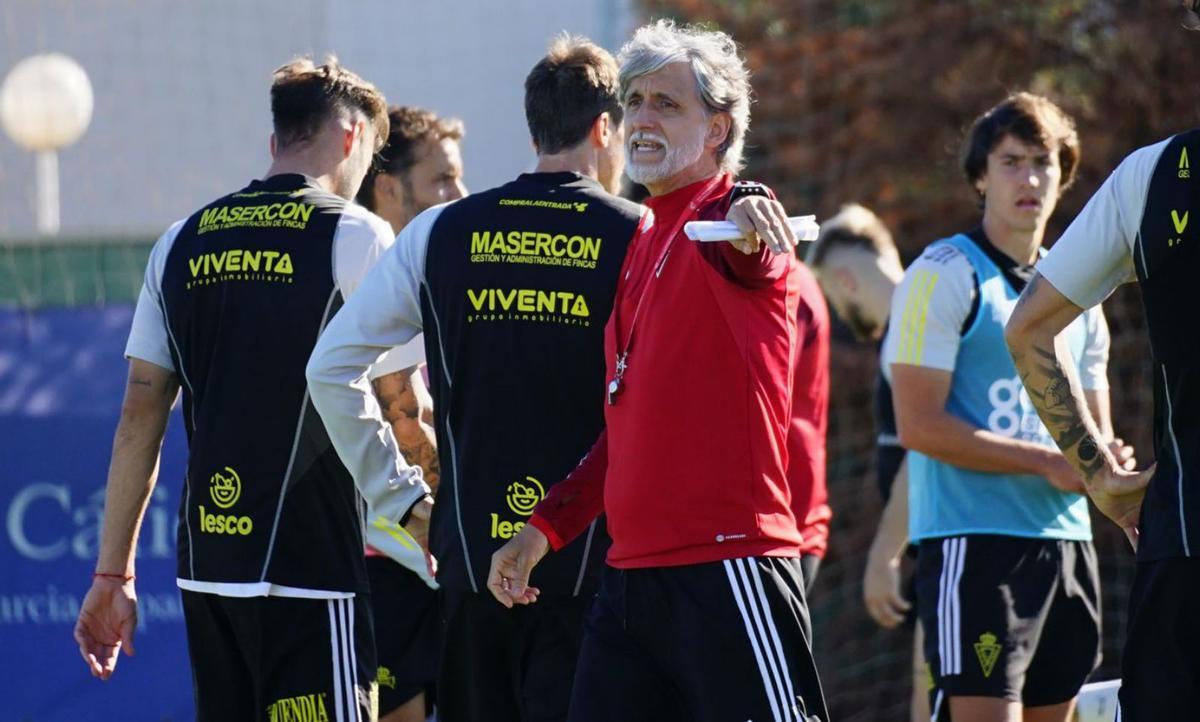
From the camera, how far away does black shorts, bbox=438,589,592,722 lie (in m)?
4.14

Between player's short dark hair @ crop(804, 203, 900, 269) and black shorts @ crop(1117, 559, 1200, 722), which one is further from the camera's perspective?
player's short dark hair @ crop(804, 203, 900, 269)

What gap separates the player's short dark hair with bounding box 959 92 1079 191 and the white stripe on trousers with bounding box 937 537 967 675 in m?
1.16

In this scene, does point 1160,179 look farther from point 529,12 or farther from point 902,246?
point 529,12

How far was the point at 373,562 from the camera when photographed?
213 inches

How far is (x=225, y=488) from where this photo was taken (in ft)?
14.1

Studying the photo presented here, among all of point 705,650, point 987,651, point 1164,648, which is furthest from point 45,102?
point 1164,648

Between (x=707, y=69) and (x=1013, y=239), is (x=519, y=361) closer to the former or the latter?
(x=707, y=69)

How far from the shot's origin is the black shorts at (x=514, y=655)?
4.14 m

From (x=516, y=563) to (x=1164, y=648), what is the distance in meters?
1.32

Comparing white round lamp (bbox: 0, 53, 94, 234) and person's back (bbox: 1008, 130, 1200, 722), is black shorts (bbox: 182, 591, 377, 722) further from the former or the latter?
white round lamp (bbox: 0, 53, 94, 234)

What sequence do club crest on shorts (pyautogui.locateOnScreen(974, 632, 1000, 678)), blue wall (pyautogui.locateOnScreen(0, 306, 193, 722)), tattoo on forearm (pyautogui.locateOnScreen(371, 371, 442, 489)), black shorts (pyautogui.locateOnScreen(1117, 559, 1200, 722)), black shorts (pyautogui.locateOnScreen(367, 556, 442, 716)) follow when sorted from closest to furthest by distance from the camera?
black shorts (pyautogui.locateOnScreen(1117, 559, 1200, 722)) < tattoo on forearm (pyautogui.locateOnScreen(371, 371, 442, 489)) < club crest on shorts (pyautogui.locateOnScreen(974, 632, 1000, 678)) < black shorts (pyautogui.locateOnScreen(367, 556, 442, 716)) < blue wall (pyautogui.locateOnScreen(0, 306, 193, 722))

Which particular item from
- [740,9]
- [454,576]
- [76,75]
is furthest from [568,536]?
[740,9]

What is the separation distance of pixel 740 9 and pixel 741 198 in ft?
22.9

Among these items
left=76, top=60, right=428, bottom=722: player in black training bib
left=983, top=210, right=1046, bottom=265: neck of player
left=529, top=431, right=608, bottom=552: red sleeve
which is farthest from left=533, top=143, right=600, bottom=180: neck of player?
left=983, top=210, right=1046, bottom=265: neck of player
